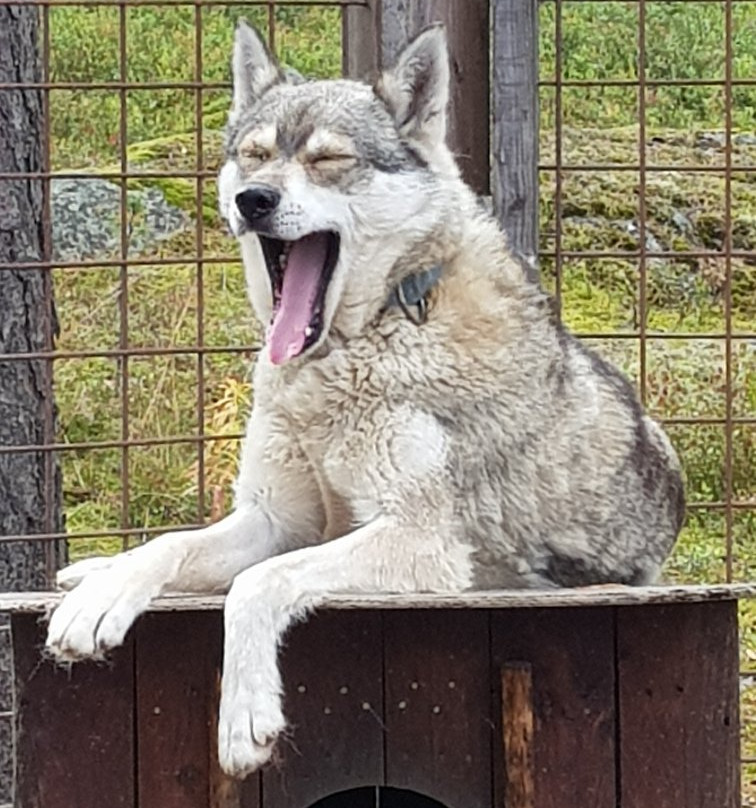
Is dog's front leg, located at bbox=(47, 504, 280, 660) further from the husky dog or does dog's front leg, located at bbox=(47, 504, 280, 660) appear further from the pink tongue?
the pink tongue

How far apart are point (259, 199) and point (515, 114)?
1.33 meters

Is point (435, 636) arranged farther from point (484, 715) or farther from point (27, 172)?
point (27, 172)

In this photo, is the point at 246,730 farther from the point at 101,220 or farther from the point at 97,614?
the point at 101,220

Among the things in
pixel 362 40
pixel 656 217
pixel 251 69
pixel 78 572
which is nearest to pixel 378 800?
pixel 78 572

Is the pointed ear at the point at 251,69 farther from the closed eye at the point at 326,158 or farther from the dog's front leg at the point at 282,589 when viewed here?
the dog's front leg at the point at 282,589

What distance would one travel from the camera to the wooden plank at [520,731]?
12.0 feet

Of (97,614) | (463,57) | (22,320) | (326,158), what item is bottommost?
(97,614)

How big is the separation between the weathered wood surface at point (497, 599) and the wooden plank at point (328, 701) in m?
0.22

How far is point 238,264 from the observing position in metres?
7.05

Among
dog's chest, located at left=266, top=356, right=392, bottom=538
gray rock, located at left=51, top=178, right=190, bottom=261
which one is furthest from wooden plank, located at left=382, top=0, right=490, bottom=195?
gray rock, located at left=51, top=178, right=190, bottom=261

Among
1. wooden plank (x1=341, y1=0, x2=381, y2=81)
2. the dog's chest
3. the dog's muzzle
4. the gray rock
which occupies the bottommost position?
the dog's chest

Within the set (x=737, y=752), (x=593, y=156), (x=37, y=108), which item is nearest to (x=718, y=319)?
(x=593, y=156)

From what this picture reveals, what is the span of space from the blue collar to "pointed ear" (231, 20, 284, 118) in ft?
1.90

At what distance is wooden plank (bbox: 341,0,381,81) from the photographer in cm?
473
